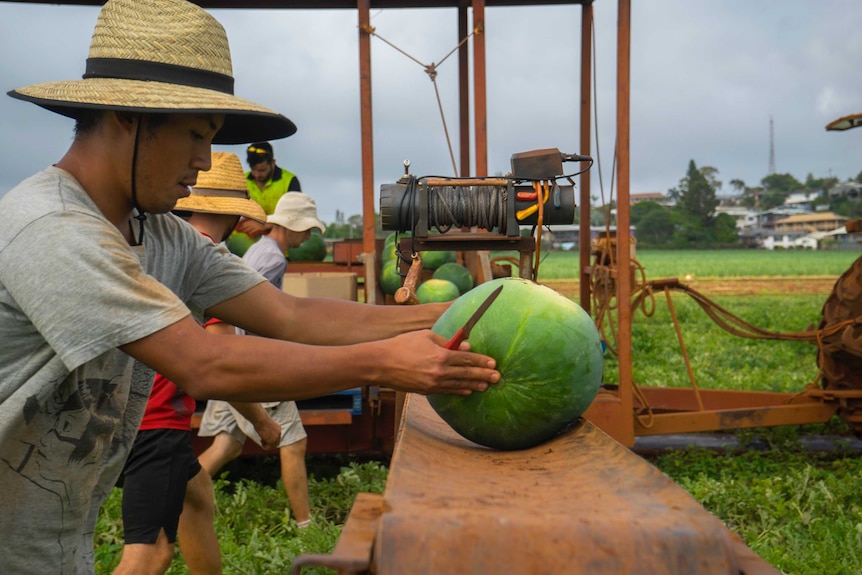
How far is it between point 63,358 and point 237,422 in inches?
121

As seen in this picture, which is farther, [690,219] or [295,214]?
[690,219]

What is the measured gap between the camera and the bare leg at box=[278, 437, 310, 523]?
16.2 ft

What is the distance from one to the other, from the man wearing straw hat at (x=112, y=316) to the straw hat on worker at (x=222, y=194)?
1.68m

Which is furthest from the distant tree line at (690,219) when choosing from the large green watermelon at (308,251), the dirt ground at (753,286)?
the large green watermelon at (308,251)

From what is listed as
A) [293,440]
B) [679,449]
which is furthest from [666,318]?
[293,440]

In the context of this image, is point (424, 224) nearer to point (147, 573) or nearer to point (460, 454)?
point (460, 454)

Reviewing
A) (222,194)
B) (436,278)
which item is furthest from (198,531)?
(436,278)

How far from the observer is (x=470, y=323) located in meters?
2.35

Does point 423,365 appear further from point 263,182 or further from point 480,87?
point 263,182

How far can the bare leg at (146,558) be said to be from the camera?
342 centimetres

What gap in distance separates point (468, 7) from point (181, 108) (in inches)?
233

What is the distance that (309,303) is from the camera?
2.91m

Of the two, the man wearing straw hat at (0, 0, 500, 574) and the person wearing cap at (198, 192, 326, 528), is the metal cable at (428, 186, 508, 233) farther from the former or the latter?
the person wearing cap at (198, 192, 326, 528)

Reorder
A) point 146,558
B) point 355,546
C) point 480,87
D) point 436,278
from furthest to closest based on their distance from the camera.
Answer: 1. point 436,278
2. point 480,87
3. point 146,558
4. point 355,546
